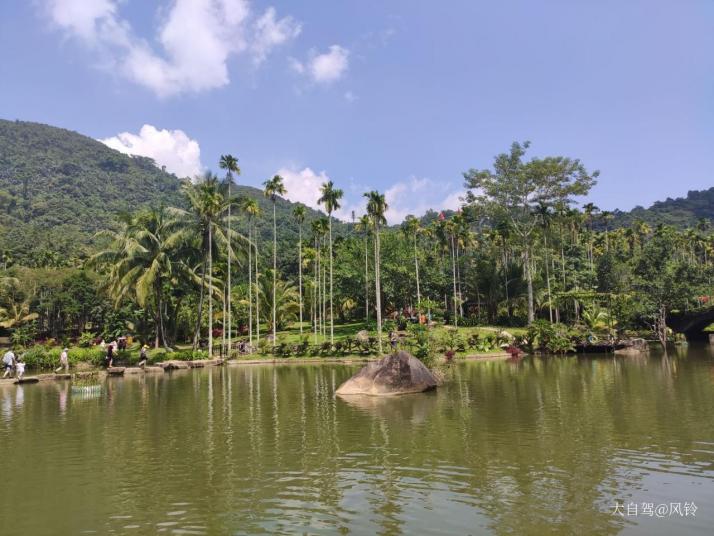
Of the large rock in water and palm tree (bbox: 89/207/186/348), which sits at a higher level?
palm tree (bbox: 89/207/186/348)

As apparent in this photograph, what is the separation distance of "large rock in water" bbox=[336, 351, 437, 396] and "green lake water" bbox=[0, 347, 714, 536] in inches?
38.1

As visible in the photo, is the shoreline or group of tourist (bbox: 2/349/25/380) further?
the shoreline

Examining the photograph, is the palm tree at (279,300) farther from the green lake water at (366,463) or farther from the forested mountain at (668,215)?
the forested mountain at (668,215)

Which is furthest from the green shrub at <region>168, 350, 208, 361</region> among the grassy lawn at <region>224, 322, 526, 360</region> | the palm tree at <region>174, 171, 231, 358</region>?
the grassy lawn at <region>224, 322, 526, 360</region>

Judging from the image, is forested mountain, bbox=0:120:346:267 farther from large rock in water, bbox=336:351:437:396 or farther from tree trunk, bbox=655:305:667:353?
tree trunk, bbox=655:305:667:353

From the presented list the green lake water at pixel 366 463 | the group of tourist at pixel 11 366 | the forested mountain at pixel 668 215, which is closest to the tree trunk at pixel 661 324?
the green lake water at pixel 366 463

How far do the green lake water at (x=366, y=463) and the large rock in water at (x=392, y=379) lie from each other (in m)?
0.97

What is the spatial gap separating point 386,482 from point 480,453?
296cm

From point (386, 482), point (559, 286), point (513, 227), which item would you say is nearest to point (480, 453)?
point (386, 482)

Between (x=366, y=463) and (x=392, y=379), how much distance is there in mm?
10805

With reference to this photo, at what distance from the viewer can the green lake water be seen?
26.9 ft

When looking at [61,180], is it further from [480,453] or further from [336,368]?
[480,453]

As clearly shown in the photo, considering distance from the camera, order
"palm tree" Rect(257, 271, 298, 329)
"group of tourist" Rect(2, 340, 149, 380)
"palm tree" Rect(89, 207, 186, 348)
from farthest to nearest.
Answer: "palm tree" Rect(257, 271, 298, 329)
"palm tree" Rect(89, 207, 186, 348)
"group of tourist" Rect(2, 340, 149, 380)

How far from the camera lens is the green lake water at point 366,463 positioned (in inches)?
323
